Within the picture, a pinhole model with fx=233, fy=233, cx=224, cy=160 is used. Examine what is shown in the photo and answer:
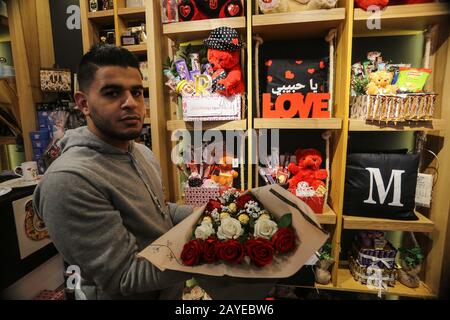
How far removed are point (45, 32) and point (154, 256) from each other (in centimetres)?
184

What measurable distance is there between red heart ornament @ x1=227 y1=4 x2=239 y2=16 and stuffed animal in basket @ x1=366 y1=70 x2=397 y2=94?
0.82m

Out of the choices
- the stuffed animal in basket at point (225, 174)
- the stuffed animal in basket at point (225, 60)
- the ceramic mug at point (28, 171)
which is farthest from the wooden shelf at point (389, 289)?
the ceramic mug at point (28, 171)

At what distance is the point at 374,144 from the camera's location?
153 centimetres

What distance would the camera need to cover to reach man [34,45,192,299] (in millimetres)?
640

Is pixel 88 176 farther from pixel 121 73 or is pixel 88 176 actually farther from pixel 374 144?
pixel 374 144

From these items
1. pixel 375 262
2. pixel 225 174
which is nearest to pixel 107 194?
pixel 225 174

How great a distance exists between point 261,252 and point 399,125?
3.64ft

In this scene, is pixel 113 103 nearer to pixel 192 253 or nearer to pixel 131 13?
pixel 192 253

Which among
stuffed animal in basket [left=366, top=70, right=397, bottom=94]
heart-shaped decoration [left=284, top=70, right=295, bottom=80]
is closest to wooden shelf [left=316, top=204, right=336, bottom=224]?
stuffed animal in basket [left=366, top=70, right=397, bottom=94]

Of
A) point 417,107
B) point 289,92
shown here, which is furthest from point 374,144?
point 289,92

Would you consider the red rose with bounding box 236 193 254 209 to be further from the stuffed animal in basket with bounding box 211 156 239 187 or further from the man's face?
the stuffed animal in basket with bounding box 211 156 239 187

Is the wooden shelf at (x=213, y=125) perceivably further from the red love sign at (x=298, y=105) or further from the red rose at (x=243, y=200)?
the red rose at (x=243, y=200)

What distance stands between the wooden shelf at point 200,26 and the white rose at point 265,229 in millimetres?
1086

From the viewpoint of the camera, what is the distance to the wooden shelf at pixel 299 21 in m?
1.19
